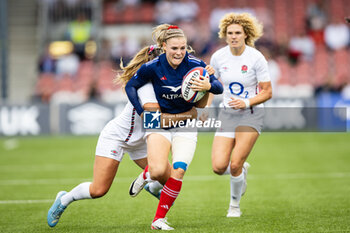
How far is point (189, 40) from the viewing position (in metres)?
20.8

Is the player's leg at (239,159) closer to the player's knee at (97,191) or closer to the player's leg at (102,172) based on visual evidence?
the player's leg at (102,172)

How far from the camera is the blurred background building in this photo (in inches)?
822

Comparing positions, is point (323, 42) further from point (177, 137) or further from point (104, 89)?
point (177, 137)

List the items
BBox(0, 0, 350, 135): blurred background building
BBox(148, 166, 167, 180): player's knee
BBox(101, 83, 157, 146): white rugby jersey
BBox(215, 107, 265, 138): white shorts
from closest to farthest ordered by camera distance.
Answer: BBox(148, 166, 167, 180): player's knee → BBox(101, 83, 157, 146): white rugby jersey → BBox(215, 107, 265, 138): white shorts → BBox(0, 0, 350, 135): blurred background building

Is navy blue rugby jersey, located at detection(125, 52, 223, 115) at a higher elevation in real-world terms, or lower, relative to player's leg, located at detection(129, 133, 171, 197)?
higher

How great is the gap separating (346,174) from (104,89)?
1268 centimetres

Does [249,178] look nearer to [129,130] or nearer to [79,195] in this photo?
[129,130]

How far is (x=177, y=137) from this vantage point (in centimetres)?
616

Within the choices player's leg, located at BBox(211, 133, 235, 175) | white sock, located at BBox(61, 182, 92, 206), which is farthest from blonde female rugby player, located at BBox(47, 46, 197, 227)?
player's leg, located at BBox(211, 133, 235, 175)

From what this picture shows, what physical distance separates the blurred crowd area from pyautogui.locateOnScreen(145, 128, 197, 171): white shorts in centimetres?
1321

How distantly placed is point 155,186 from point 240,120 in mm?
1311

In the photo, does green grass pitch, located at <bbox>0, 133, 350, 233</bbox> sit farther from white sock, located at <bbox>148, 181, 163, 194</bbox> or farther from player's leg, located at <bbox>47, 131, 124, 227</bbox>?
white sock, located at <bbox>148, 181, 163, 194</bbox>

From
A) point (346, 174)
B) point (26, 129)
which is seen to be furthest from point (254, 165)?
point (26, 129)

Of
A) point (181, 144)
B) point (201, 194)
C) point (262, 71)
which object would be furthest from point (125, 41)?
point (181, 144)
